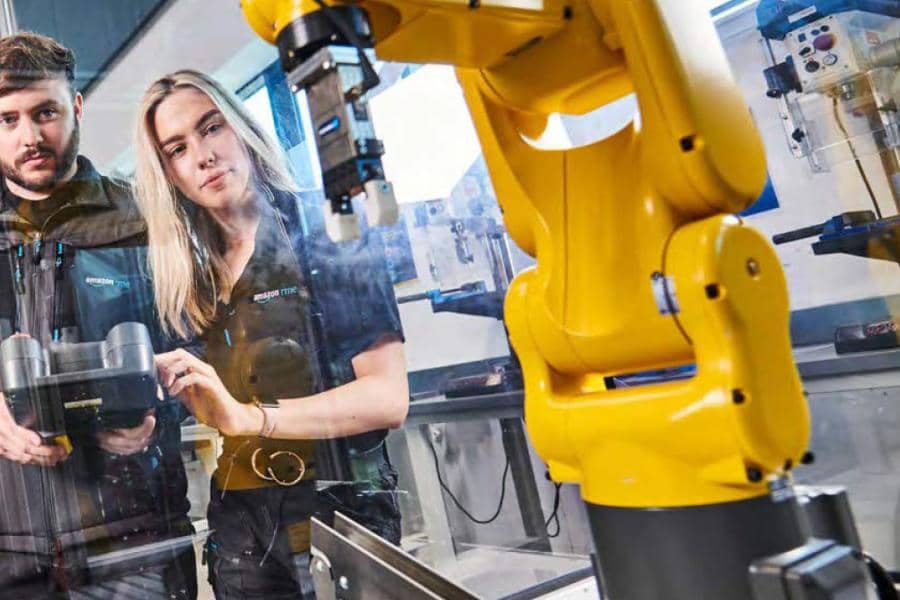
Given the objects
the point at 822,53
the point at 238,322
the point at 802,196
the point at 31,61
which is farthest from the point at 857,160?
the point at 31,61

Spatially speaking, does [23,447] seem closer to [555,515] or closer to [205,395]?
[205,395]

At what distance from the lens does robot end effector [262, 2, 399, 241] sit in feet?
2.67

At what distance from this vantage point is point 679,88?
931mm

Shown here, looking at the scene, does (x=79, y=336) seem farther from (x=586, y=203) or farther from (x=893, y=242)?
(x=893, y=242)

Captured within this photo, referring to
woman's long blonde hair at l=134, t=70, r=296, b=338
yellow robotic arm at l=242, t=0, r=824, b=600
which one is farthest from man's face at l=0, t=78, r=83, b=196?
yellow robotic arm at l=242, t=0, r=824, b=600

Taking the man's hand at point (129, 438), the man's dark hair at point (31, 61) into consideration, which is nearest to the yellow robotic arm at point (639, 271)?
the man's hand at point (129, 438)

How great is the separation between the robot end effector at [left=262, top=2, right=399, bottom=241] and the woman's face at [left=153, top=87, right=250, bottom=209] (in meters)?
1.29

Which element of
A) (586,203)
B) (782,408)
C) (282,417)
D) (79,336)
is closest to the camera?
(782,408)

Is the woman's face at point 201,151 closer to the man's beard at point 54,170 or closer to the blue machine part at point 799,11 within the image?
the man's beard at point 54,170

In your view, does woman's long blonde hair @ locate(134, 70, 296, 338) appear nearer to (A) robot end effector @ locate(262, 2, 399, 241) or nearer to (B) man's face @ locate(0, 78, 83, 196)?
(B) man's face @ locate(0, 78, 83, 196)

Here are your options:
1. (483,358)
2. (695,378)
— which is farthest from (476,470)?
(695,378)

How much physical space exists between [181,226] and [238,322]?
1.01ft

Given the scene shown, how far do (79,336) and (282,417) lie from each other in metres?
0.56

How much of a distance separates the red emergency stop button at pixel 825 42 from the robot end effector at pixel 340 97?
6.20 feet
